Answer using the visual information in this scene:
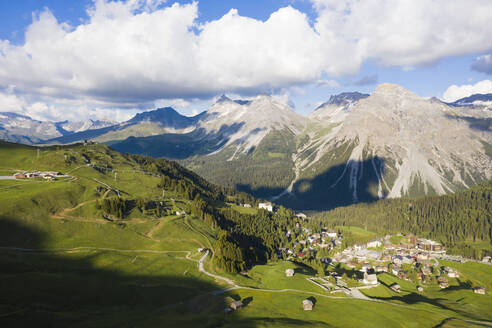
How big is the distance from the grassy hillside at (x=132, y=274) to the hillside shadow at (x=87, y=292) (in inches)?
9.7

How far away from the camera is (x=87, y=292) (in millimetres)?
72875

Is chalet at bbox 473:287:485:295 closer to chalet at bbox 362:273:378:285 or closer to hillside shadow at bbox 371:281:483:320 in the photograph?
hillside shadow at bbox 371:281:483:320

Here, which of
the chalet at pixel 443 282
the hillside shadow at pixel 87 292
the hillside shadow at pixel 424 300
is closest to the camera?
the hillside shadow at pixel 87 292

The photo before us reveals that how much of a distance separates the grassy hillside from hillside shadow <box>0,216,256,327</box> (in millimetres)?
247

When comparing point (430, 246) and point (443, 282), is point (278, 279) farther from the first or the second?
point (430, 246)

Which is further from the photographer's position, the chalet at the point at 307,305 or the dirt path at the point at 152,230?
the dirt path at the point at 152,230

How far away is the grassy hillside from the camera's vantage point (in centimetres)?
6650

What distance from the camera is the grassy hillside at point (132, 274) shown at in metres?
66.5

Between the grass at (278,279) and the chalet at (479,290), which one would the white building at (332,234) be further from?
the chalet at (479,290)

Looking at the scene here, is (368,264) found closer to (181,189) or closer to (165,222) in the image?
(165,222)

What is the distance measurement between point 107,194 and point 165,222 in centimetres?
3098

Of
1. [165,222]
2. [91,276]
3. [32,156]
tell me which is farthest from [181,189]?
[91,276]

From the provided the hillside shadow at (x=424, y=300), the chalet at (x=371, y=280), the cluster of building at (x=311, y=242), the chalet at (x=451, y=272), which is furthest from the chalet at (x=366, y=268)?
the chalet at (x=451, y=272)

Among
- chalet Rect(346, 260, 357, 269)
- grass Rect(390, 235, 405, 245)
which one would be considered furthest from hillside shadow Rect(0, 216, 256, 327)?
grass Rect(390, 235, 405, 245)
